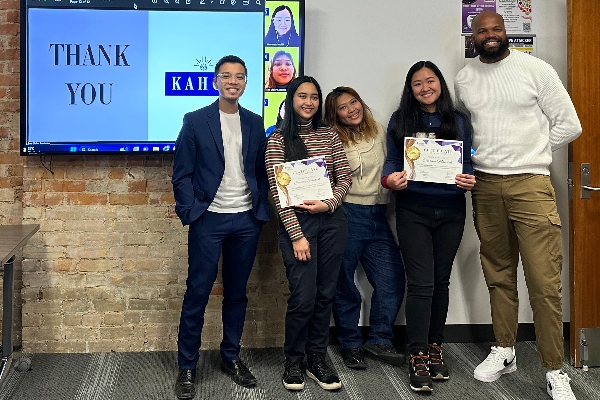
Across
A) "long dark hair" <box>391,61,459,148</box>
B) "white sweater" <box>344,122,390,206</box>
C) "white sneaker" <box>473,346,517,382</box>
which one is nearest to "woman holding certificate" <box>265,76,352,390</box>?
"white sweater" <box>344,122,390,206</box>

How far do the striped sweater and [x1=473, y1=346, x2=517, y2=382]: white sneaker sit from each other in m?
1.15

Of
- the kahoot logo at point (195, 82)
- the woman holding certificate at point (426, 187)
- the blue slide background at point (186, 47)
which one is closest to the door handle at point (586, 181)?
the woman holding certificate at point (426, 187)

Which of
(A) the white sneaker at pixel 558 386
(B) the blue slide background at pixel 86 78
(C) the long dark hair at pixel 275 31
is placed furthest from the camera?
(C) the long dark hair at pixel 275 31

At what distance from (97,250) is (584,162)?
274cm

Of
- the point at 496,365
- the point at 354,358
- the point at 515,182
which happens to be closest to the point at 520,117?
the point at 515,182

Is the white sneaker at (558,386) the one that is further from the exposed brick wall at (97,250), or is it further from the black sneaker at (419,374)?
the exposed brick wall at (97,250)

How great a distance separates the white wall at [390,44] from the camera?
3539 mm

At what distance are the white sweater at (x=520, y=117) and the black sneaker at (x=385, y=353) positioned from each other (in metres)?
1.10

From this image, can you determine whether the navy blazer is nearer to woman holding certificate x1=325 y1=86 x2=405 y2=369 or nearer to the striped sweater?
the striped sweater

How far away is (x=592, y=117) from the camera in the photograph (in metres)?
3.33

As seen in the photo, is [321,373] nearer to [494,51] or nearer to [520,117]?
[520,117]

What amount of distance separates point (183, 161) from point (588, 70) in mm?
2202

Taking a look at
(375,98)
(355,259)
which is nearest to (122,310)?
(355,259)

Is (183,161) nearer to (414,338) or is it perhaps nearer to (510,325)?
(414,338)
